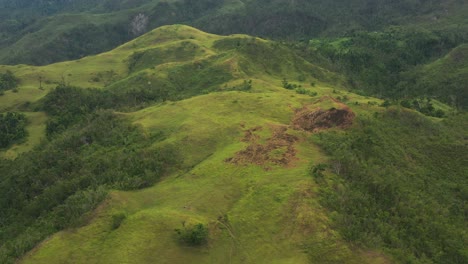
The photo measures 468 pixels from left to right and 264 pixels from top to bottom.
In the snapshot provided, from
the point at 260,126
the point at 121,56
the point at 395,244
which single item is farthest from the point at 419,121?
the point at 121,56

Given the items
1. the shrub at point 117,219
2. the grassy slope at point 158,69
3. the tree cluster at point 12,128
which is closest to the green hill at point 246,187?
the shrub at point 117,219

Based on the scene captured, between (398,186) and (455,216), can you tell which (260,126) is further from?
(455,216)

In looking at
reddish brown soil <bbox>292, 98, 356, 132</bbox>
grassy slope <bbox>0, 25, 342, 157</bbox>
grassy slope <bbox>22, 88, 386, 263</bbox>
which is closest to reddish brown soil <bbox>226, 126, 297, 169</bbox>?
grassy slope <bbox>22, 88, 386, 263</bbox>

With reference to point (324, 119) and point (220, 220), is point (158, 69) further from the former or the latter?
point (220, 220)

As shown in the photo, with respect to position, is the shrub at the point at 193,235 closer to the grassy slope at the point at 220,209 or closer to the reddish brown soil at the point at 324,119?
the grassy slope at the point at 220,209

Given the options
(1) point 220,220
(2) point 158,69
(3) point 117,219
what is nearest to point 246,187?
(1) point 220,220
